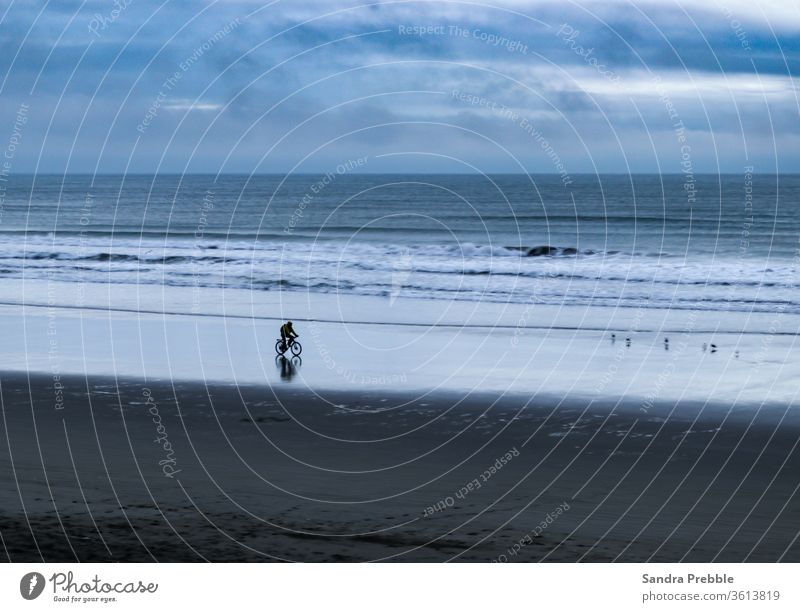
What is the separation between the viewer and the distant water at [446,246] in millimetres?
41250

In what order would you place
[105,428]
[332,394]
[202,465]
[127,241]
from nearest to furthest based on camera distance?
[202,465]
[105,428]
[332,394]
[127,241]

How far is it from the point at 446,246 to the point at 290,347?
123 ft

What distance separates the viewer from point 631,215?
89750 mm

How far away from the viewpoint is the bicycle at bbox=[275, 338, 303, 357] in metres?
24.5

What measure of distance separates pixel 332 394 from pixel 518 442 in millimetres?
4876

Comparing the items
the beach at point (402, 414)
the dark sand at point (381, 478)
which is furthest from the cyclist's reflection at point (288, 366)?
the dark sand at point (381, 478)

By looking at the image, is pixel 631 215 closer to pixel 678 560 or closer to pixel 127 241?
pixel 127 241

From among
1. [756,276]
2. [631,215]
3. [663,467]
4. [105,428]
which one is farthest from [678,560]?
[631,215]

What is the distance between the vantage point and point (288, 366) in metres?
23.3

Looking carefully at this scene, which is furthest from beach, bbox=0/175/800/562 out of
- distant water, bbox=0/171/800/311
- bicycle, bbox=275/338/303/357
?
distant water, bbox=0/171/800/311

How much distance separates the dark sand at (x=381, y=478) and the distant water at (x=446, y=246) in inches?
692

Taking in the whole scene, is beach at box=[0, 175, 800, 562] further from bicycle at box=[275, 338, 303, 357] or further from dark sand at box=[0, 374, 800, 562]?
bicycle at box=[275, 338, 303, 357]

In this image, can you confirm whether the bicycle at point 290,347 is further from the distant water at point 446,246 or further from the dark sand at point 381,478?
the distant water at point 446,246

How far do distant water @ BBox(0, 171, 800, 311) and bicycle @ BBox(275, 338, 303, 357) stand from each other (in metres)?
12.9
